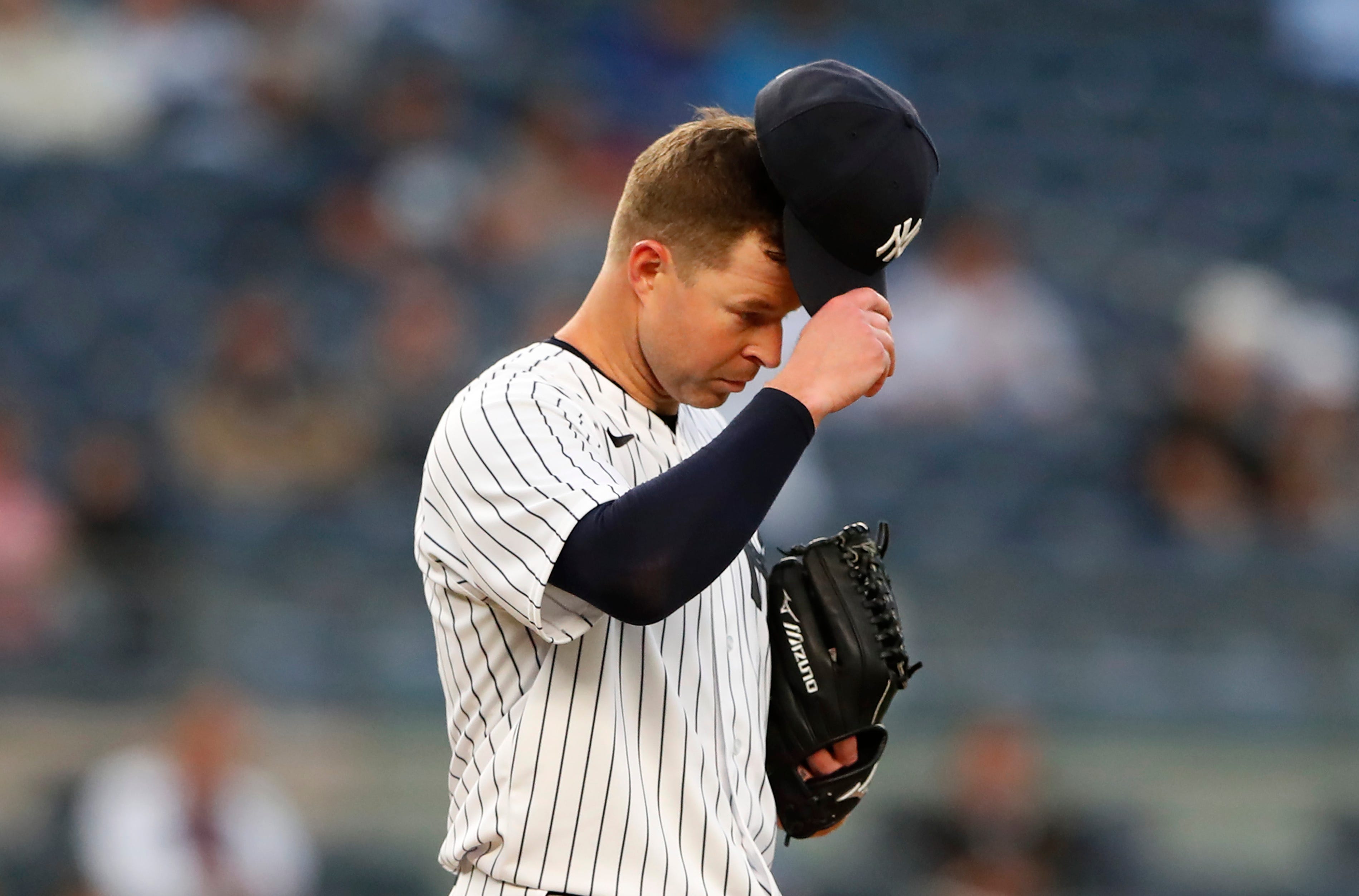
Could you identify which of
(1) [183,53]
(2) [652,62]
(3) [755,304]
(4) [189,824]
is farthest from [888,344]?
(2) [652,62]

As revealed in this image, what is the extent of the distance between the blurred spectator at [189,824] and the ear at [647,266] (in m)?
3.33

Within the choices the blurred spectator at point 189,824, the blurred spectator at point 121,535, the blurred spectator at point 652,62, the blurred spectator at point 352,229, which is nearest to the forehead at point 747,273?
the blurred spectator at point 189,824

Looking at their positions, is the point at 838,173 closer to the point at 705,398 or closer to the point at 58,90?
the point at 705,398

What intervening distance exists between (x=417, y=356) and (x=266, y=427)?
64 cm

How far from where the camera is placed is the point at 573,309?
21.4 ft

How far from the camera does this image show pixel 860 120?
187 centimetres

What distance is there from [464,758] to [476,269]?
16.5 feet

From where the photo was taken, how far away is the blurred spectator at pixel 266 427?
597 cm

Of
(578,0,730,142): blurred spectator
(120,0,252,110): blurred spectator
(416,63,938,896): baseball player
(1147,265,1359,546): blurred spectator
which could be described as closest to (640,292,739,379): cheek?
(416,63,938,896): baseball player

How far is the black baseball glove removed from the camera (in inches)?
85.7

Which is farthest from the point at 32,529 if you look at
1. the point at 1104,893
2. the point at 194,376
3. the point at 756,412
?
the point at 756,412

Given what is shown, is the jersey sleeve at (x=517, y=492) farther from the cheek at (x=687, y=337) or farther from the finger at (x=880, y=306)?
the finger at (x=880, y=306)

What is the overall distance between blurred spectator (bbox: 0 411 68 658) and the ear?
3988mm

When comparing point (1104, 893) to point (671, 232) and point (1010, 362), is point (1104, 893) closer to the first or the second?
point (1010, 362)
